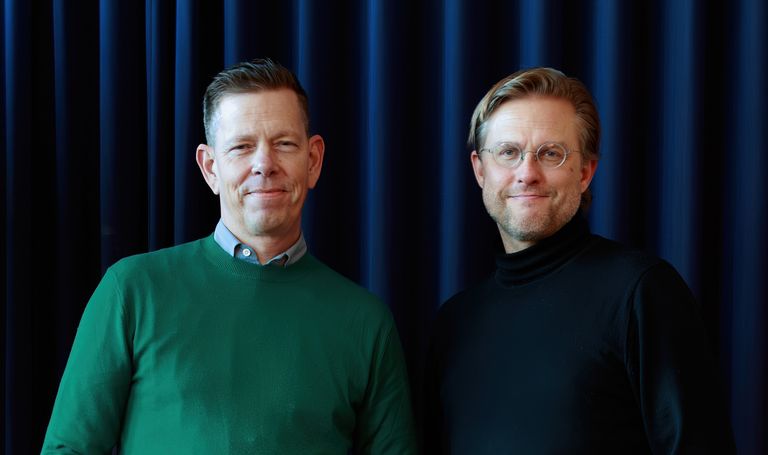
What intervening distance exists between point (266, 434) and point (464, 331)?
0.43 m

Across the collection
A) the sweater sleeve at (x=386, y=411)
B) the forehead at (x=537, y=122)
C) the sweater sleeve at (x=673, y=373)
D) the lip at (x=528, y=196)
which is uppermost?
the forehead at (x=537, y=122)

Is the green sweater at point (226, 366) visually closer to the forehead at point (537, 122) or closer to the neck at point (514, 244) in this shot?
the neck at point (514, 244)

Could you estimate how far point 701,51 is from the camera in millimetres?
1637

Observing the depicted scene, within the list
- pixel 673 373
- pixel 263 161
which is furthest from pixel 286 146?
pixel 673 373

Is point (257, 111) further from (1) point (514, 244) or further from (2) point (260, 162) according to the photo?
(1) point (514, 244)

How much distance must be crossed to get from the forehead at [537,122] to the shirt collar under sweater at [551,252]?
0.16m

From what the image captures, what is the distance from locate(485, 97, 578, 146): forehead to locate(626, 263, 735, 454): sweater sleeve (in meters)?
0.31

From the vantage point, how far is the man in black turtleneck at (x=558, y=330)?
1.23m

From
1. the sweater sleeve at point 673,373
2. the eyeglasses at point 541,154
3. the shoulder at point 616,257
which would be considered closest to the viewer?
the sweater sleeve at point 673,373

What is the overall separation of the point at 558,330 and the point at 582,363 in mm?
74

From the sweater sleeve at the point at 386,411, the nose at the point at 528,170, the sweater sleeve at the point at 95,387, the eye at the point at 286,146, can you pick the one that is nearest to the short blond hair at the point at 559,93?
the nose at the point at 528,170

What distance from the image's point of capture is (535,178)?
1.39m

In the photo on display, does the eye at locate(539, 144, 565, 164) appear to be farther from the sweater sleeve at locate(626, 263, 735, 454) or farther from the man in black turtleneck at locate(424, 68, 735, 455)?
the sweater sleeve at locate(626, 263, 735, 454)

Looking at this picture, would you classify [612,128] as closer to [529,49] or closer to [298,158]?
[529,49]
